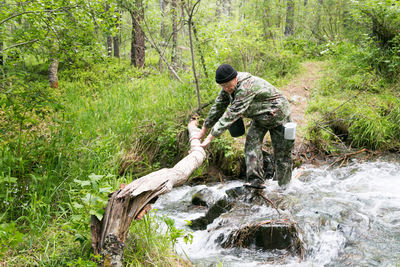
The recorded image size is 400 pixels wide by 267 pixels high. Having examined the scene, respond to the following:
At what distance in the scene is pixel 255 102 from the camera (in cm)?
426

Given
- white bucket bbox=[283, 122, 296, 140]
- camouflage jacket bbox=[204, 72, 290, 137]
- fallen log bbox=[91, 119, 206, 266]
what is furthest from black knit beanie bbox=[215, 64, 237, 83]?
fallen log bbox=[91, 119, 206, 266]

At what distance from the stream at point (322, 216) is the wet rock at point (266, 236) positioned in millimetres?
82

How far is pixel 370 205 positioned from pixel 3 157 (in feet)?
16.6

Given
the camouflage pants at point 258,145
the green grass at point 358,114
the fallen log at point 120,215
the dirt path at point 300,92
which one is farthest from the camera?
the dirt path at point 300,92

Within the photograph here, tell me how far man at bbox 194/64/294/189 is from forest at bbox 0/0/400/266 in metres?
1.04

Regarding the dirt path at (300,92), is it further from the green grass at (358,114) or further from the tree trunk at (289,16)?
the tree trunk at (289,16)

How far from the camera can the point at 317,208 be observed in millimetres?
4375

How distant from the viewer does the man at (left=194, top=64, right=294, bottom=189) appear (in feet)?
12.6

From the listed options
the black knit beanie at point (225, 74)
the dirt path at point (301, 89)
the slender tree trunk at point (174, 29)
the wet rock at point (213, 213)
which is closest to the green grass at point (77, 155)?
the wet rock at point (213, 213)

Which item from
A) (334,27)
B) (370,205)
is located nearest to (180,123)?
(370,205)

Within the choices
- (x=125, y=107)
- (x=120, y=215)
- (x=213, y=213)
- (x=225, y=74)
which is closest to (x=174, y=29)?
(x=125, y=107)

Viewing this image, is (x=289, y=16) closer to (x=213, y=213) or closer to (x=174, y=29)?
(x=174, y=29)

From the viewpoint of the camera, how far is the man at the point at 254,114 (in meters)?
3.83

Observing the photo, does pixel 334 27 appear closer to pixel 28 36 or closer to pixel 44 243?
pixel 28 36
